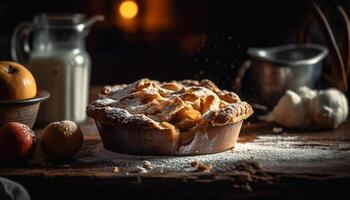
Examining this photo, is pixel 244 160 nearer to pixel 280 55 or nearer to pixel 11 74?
pixel 11 74

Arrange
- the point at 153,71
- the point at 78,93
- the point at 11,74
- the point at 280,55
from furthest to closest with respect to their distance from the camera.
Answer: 1. the point at 153,71
2. the point at 280,55
3. the point at 78,93
4. the point at 11,74

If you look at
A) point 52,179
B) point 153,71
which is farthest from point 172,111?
point 153,71

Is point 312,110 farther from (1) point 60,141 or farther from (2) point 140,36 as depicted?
(2) point 140,36

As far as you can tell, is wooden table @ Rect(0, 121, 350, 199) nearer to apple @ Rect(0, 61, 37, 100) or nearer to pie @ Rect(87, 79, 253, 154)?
pie @ Rect(87, 79, 253, 154)

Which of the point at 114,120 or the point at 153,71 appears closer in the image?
the point at 114,120

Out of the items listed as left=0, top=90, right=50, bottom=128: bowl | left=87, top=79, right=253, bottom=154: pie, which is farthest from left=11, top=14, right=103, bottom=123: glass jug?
left=87, top=79, right=253, bottom=154: pie

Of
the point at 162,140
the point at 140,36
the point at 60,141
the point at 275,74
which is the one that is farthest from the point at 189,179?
the point at 140,36
